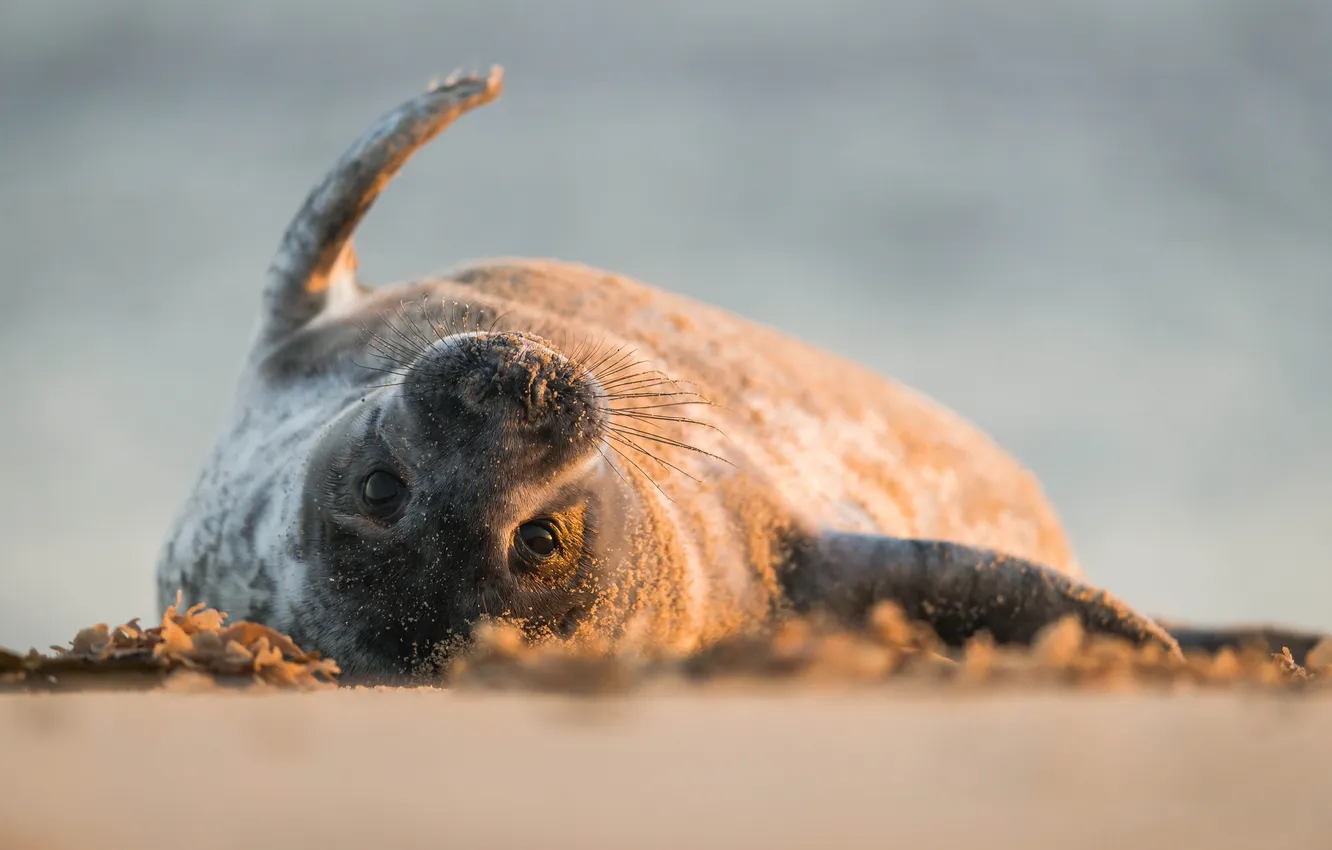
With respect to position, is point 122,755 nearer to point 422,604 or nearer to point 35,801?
point 35,801

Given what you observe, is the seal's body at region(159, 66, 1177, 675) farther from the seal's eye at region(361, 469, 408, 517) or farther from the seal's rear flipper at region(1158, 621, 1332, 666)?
the seal's rear flipper at region(1158, 621, 1332, 666)

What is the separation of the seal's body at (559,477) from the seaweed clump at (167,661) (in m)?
0.36

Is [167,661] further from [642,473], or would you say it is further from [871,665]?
[871,665]

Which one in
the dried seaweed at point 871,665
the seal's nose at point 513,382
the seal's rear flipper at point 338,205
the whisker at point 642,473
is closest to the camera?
the dried seaweed at point 871,665

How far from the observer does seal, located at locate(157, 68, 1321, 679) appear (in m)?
3.22

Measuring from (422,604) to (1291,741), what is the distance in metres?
2.19

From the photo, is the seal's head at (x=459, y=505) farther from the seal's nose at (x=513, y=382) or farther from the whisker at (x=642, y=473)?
the whisker at (x=642, y=473)

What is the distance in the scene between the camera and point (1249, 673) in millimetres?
3393

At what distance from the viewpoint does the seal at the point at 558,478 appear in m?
3.22

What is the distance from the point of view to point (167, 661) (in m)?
2.94

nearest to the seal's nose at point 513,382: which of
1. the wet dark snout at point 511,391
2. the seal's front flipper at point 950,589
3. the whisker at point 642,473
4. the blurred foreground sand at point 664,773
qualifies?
the wet dark snout at point 511,391

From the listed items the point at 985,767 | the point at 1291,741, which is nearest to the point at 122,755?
the point at 985,767

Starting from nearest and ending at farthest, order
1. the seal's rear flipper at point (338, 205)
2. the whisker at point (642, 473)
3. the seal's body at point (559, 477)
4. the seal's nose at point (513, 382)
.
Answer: the seal's nose at point (513, 382), the seal's body at point (559, 477), the whisker at point (642, 473), the seal's rear flipper at point (338, 205)

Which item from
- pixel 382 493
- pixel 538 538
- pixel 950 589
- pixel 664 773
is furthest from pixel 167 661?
pixel 950 589
